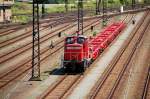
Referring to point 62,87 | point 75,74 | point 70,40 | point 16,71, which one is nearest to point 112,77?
point 75,74

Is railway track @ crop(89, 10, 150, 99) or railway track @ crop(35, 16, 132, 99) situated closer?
railway track @ crop(35, 16, 132, 99)

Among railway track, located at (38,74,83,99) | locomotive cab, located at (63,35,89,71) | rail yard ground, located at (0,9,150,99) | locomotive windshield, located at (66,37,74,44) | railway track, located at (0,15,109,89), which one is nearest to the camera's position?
railway track, located at (38,74,83,99)

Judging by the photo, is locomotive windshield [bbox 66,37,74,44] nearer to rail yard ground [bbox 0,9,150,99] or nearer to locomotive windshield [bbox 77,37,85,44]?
locomotive windshield [bbox 77,37,85,44]

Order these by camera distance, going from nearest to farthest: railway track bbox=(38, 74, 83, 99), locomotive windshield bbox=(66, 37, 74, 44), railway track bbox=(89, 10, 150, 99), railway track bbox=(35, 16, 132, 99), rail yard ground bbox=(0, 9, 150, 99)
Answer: railway track bbox=(35, 16, 132, 99)
railway track bbox=(38, 74, 83, 99)
railway track bbox=(89, 10, 150, 99)
rail yard ground bbox=(0, 9, 150, 99)
locomotive windshield bbox=(66, 37, 74, 44)

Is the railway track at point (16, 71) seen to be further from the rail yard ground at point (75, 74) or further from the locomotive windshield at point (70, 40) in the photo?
the locomotive windshield at point (70, 40)

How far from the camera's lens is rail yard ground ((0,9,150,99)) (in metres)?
33.7

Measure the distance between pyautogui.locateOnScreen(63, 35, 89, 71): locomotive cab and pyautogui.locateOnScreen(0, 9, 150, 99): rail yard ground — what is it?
2.95 feet

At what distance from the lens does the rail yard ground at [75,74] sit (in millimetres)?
33656

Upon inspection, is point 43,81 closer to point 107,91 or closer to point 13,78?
point 13,78

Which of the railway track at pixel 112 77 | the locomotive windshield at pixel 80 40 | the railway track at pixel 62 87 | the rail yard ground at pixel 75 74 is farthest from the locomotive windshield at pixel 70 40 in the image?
the railway track at pixel 112 77

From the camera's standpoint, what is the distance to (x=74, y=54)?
4094cm

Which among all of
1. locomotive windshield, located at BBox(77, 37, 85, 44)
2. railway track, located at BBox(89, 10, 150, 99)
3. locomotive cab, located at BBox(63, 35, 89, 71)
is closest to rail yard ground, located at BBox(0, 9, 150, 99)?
railway track, located at BBox(89, 10, 150, 99)

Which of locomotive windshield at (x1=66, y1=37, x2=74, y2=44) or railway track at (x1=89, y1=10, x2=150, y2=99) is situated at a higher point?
locomotive windshield at (x1=66, y1=37, x2=74, y2=44)

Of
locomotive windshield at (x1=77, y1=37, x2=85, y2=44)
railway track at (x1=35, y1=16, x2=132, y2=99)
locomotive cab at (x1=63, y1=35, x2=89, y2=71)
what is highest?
locomotive windshield at (x1=77, y1=37, x2=85, y2=44)
